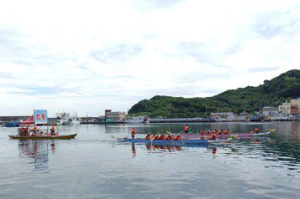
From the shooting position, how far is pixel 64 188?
2200 centimetres

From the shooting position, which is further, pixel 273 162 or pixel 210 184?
pixel 273 162

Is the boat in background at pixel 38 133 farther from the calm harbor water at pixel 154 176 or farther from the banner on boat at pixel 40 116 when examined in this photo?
the calm harbor water at pixel 154 176

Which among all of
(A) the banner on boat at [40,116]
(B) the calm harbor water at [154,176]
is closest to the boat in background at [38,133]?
(A) the banner on boat at [40,116]

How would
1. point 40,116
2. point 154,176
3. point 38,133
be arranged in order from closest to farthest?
point 154,176
point 38,133
point 40,116

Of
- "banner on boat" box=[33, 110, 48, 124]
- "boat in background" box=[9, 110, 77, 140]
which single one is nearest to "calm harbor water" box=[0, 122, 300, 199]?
"boat in background" box=[9, 110, 77, 140]

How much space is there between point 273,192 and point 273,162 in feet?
41.7

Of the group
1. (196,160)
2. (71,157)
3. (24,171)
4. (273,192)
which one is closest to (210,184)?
(273,192)

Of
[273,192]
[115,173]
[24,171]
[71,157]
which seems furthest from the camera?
[71,157]

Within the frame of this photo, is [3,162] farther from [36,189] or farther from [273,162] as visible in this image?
[273,162]

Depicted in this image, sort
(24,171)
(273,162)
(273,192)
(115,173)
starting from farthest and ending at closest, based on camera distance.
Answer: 1. (273,162)
2. (24,171)
3. (115,173)
4. (273,192)

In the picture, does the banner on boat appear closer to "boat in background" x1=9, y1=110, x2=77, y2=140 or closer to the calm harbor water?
"boat in background" x1=9, y1=110, x2=77, y2=140

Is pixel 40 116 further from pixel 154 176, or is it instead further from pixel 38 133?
pixel 154 176

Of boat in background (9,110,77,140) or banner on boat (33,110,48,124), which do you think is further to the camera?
banner on boat (33,110,48,124)

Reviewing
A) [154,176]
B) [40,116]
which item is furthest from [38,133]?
[154,176]
